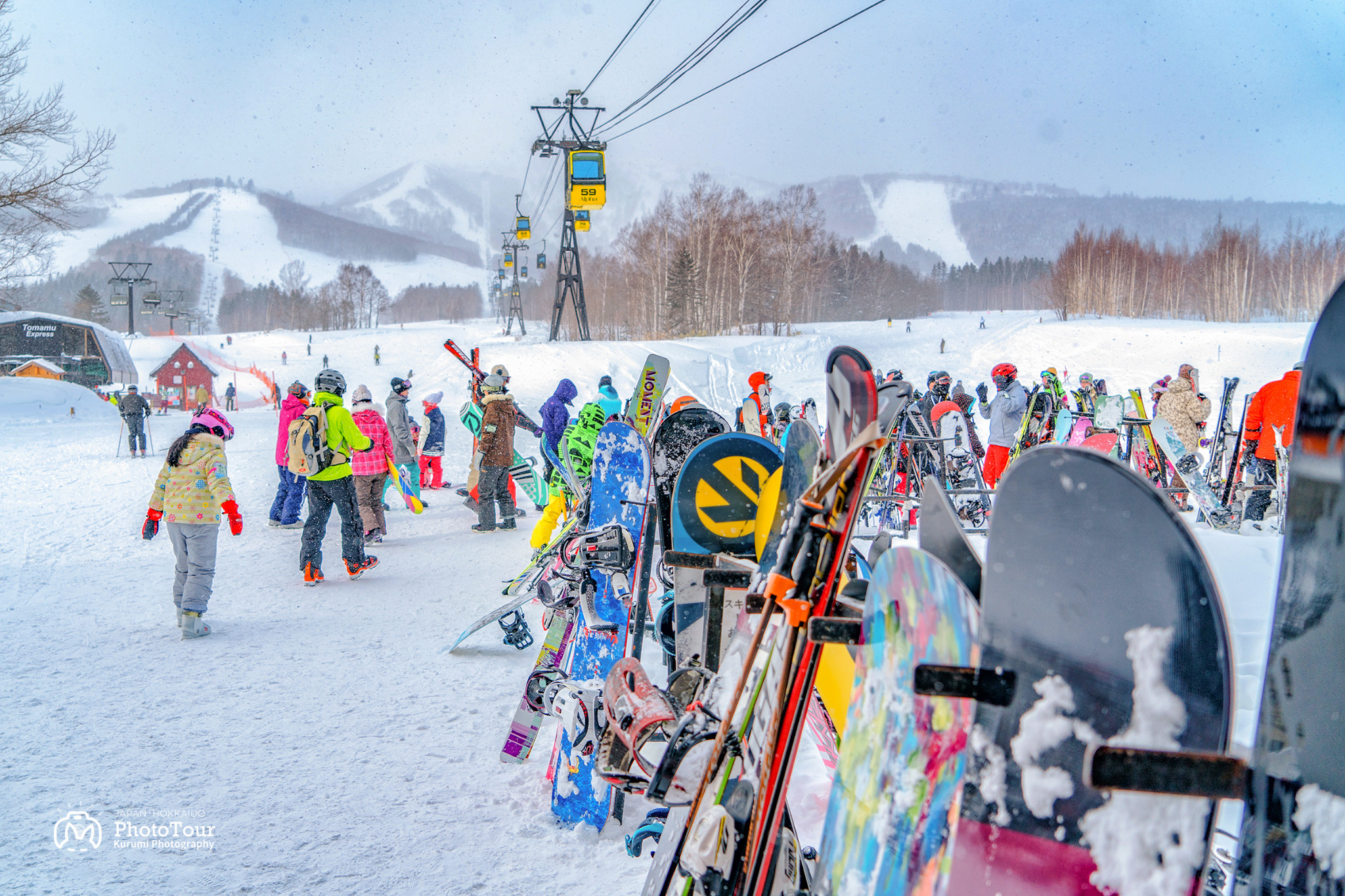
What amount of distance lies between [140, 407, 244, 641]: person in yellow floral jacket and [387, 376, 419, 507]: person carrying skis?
167 inches

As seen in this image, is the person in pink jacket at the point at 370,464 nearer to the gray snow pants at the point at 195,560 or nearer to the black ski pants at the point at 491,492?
the black ski pants at the point at 491,492

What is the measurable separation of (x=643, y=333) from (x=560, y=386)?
39.2m

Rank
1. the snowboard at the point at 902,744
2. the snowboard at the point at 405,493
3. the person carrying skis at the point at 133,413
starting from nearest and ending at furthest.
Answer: the snowboard at the point at 902,744
the snowboard at the point at 405,493
the person carrying skis at the point at 133,413

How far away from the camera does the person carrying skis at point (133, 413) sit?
14578mm

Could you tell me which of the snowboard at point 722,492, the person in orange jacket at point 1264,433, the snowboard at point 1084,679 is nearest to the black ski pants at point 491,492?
the snowboard at point 722,492

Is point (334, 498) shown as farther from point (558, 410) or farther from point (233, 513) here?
point (558, 410)

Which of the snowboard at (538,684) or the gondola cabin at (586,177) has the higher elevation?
the gondola cabin at (586,177)

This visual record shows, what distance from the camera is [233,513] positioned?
512 cm

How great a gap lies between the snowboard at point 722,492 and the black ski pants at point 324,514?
470 centimetres

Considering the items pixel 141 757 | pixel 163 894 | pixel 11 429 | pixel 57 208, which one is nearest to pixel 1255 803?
pixel 163 894

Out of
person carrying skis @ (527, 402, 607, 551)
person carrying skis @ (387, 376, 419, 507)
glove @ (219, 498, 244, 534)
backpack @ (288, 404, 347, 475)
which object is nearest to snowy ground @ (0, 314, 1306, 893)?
person carrying skis @ (387, 376, 419, 507)

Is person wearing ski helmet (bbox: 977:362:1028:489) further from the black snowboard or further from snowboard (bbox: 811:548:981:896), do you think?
the black snowboard

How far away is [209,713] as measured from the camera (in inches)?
151

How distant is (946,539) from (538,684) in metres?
2.04
